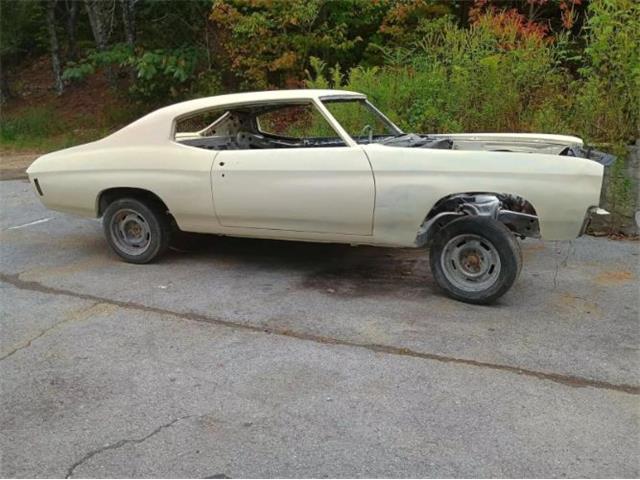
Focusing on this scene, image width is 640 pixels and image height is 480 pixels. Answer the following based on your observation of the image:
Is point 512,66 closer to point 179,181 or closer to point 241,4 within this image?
point 179,181

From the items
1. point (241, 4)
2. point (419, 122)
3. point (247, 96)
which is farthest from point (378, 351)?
point (241, 4)

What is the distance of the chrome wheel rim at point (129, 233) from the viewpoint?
582 centimetres

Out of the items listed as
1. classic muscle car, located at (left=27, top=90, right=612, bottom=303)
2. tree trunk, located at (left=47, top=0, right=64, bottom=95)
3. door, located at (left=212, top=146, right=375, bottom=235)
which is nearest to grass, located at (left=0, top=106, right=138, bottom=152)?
tree trunk, located at (left=47, top=0, right=64, bottom=95)

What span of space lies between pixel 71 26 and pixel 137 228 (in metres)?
15.3

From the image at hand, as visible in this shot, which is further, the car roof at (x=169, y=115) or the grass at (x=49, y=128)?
the grass at (x=49, y=128)

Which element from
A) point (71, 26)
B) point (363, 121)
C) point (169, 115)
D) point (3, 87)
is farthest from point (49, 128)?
point (169, 115)

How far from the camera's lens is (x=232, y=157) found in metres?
5.23

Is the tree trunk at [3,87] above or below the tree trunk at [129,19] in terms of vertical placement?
below

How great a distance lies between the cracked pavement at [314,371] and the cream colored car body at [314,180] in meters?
0.52

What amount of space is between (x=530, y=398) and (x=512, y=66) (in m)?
5.65

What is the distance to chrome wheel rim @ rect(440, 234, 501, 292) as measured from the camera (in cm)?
456

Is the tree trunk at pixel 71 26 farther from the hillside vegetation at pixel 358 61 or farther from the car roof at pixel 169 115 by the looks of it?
the car roof at pixel 169 115

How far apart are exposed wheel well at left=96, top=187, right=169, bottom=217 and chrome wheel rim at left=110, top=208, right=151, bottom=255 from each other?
0.50 feet

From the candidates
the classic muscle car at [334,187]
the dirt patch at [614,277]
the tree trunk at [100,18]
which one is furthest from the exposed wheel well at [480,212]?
the tree trunk at [100,18]
